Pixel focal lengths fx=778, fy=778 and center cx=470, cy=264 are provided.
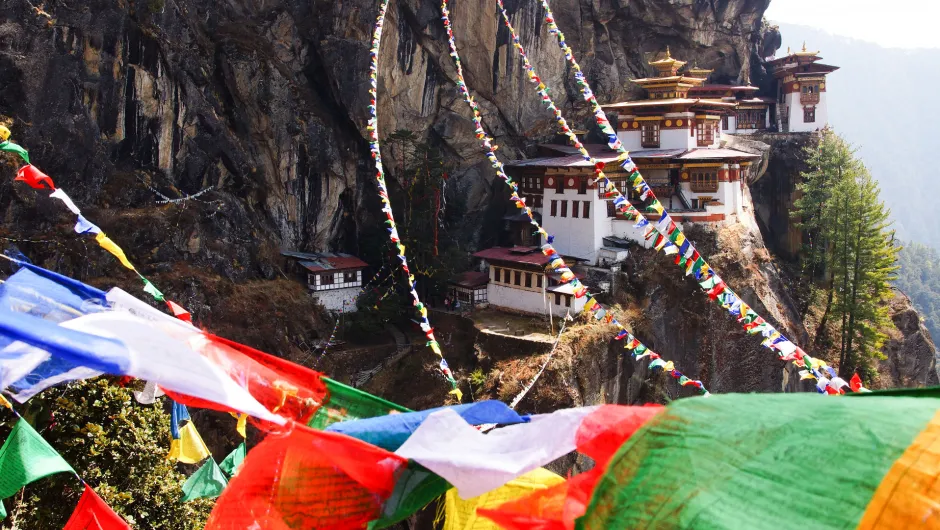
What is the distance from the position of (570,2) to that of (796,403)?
40.0 meters

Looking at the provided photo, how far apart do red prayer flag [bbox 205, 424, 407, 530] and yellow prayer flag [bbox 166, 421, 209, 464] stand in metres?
7.18

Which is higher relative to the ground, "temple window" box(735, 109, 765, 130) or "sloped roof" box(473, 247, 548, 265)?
"temple window" box(735, 109, 765, 130)

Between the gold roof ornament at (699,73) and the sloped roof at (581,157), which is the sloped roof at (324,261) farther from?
the gold roof ornament at (699,73)

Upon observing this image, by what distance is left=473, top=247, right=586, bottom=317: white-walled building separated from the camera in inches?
1179

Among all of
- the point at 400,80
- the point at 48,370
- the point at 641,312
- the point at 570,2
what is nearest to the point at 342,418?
the point at 48,370

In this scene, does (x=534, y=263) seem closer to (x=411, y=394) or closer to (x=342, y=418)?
(x=411, y=394)

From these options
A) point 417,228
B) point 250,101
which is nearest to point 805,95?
point 417,228

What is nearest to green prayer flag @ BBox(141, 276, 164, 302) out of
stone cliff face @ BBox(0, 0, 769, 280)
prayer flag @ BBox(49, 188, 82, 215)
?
prayer flag @ BBox(49, 188, 82, 215)

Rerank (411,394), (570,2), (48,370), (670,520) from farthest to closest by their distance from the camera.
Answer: (570,2) < (411,394) < (48,370) < (670,520)

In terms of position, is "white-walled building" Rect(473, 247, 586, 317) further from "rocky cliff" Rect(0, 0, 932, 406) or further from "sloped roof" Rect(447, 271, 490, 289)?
"rocky cliff" Rect(0, 0, 932, 406)

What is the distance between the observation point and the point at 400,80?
35125 mm

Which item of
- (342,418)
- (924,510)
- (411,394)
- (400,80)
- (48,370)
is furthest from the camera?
(400,80)

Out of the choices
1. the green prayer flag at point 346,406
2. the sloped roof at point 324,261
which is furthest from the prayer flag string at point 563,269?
the green prayer flag at point 346,406

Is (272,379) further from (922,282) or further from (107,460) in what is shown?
(922,282)
